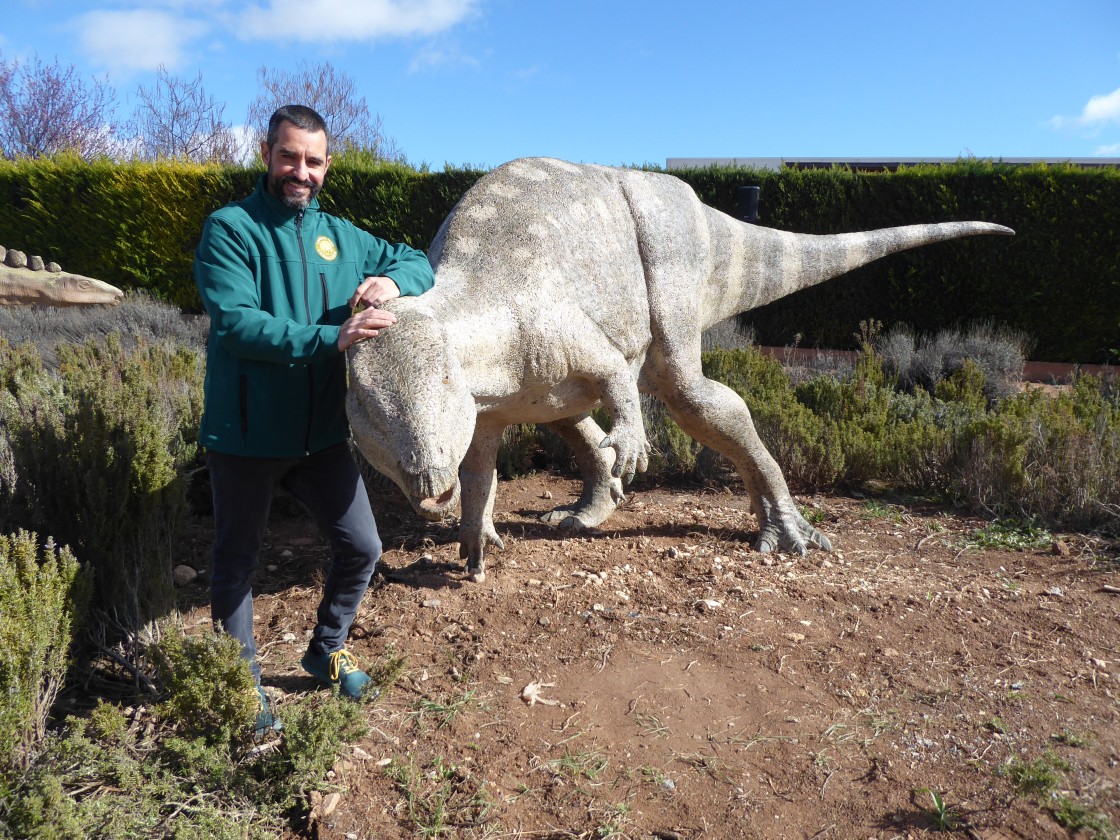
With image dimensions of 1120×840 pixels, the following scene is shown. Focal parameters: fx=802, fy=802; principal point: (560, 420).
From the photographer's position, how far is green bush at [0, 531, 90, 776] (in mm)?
1924

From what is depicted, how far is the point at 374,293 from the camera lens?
7.09 ft

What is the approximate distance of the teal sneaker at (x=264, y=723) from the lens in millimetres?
2196

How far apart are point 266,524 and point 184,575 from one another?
4.85ft

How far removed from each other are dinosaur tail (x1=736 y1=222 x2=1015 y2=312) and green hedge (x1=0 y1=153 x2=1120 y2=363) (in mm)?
5249

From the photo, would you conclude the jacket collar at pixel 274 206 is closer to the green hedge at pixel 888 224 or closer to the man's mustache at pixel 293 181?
the man's mustache at pixel 293 181

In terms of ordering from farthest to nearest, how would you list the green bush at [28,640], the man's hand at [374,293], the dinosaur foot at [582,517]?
the dinosaur foot at [582,517], the man's hand at [374,293], the green bush at [28,640]

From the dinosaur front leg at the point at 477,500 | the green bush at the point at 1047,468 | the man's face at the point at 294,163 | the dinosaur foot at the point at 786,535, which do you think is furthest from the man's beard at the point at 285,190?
the green bush at the point at 1047,468

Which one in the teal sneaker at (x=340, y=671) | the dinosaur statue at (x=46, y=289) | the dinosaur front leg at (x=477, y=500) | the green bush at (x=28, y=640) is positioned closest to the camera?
the green bush at (x=28, y=640)

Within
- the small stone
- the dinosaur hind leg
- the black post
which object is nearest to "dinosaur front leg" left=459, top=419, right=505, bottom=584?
the dinosaur hind leg

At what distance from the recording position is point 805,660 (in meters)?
2.82

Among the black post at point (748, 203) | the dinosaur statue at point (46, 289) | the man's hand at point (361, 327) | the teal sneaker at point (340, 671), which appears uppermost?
the black post at point (748, 203)

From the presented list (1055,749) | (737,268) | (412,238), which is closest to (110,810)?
(1055,749)

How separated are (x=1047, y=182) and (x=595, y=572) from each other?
8.34 meters

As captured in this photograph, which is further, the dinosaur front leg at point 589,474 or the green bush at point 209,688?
the dinosaur front leg at point 589,474
